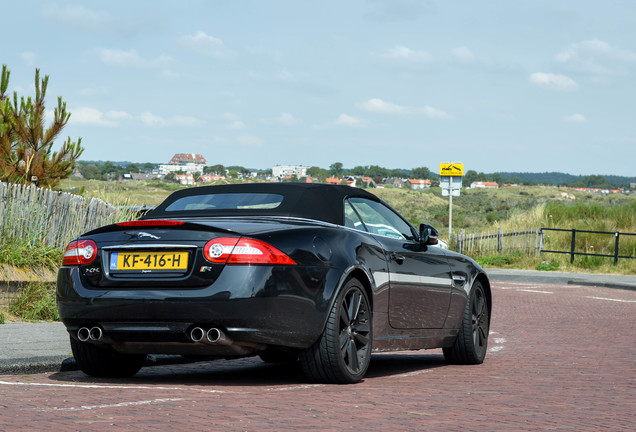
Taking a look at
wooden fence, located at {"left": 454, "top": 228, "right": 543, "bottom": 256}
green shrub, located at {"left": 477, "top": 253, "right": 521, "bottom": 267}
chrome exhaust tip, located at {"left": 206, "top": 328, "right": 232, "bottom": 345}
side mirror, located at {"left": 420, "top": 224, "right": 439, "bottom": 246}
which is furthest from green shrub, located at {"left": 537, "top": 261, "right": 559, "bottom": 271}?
chrome exhaust tip, located at {"left": 206, "top": 328, "right": 232, "bottom": 345}

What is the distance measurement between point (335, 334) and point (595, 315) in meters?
10.5

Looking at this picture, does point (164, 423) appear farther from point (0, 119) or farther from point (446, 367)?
point (0, 119)

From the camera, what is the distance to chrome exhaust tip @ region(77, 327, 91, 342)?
6809 millimetres

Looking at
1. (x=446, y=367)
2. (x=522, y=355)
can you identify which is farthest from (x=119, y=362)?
(x=522, y=355)

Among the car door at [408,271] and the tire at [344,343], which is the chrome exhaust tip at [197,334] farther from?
the car door at [408,271]

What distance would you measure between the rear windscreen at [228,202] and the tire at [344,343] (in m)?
1.06

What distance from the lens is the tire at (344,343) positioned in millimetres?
6762

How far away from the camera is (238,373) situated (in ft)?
27.0

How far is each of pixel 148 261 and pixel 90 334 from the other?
70 centimetres

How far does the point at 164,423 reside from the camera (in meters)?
5.23

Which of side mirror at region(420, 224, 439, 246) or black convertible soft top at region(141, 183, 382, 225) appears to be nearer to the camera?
black convertible soft top at region(141, 183, 382, 225)

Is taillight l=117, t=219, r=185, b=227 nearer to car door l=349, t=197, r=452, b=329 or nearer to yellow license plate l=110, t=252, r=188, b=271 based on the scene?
yellow license plate l=110, t=252, r=188, b=271

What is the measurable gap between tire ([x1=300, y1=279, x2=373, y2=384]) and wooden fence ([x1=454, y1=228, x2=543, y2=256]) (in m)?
26.3

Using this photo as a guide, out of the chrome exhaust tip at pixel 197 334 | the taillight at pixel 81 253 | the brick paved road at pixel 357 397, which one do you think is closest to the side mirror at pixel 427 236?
the brick paved road at pixel 357 397
